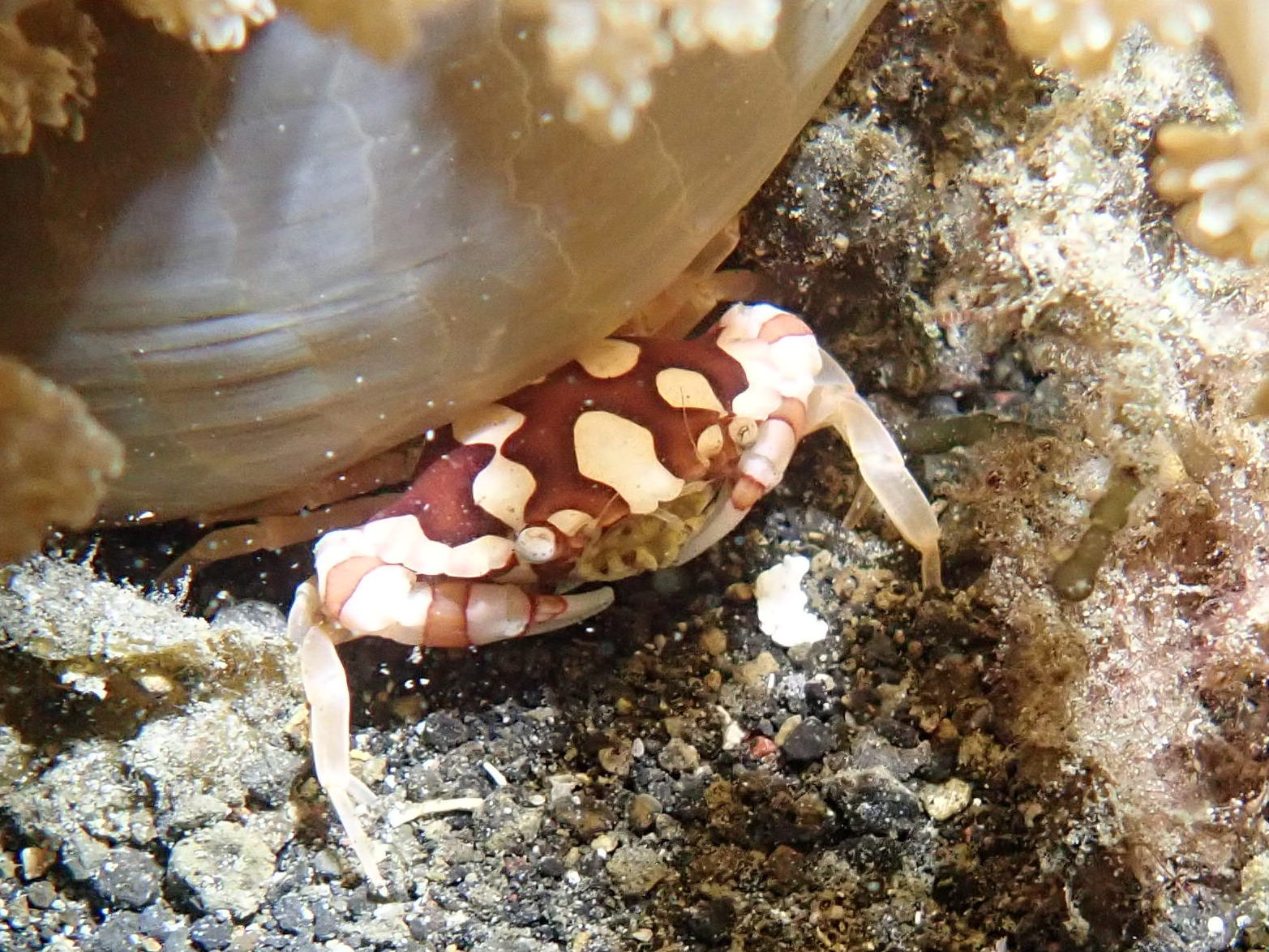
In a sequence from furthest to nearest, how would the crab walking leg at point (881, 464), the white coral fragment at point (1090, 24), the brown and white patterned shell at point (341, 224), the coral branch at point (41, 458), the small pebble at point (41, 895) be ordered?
the crab walking leg at point (881, 464) < the small pebble at point (41, 895) < the brown and white patterned shell at point (341, 224) < the coral branch at point (41, 458) < the white coral fragment at point (1090, 24)

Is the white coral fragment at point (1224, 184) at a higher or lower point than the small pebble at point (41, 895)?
higher

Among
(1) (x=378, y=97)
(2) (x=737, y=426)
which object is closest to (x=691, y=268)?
(2) (x=737, y=426)

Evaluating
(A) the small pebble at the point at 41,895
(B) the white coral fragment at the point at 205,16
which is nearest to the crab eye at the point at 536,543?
(B) the white coral fragment at the point at 205,16

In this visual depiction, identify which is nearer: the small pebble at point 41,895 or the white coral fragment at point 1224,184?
the white coral fragment at point 1224,184

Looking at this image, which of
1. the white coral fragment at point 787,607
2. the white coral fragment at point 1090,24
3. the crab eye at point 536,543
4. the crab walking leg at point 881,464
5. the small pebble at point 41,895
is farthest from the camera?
the white coral fragment at point 787,607

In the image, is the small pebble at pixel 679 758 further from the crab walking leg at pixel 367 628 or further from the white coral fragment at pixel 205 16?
the white coral fragment at pixel 205 16

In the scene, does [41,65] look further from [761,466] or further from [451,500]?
[761,466]
